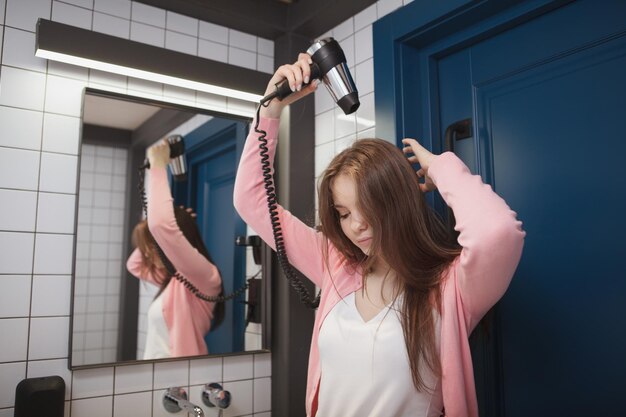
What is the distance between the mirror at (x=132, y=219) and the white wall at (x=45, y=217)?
0.04 metres

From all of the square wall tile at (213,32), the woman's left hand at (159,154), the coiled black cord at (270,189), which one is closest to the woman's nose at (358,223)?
the coiled black cord at (270,189)

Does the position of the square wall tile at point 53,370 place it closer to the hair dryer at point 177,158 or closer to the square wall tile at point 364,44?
the hair dryer at point 177,158

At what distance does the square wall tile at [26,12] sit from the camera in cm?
144

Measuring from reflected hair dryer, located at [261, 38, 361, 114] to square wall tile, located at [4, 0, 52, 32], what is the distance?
856 mm

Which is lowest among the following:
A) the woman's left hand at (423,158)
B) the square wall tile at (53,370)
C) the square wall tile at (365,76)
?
the square wall tile at (53,370)

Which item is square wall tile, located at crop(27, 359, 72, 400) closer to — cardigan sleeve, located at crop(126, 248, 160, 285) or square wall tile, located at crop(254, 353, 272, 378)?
cardigan sleeve, located at crop(126, 248, 160, 285)

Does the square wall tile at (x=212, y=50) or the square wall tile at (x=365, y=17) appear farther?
the square wall tile at (x=212, y=50)

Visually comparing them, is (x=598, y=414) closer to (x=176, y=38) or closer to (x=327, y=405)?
(x=327, y=405)

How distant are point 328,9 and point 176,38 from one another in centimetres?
54

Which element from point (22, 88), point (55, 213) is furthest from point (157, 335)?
point (22, 88)

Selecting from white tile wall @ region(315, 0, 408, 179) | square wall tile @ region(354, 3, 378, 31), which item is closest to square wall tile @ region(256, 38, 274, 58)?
white tile wall @ region(315, 0, 408, 179)

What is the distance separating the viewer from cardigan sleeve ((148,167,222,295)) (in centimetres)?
162

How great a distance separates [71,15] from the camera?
1.53 m

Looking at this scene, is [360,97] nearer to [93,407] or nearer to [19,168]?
[19,168]
